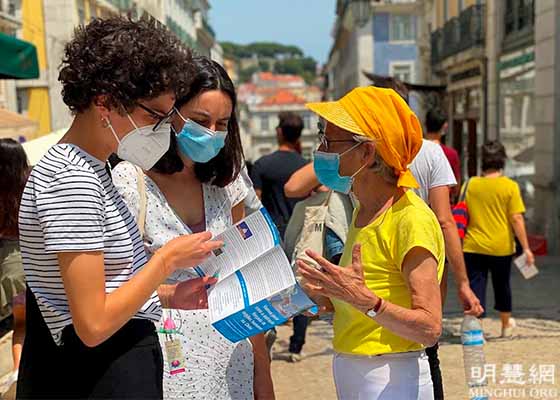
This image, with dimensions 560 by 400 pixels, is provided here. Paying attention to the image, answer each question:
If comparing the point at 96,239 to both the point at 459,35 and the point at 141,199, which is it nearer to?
the point at 141,199

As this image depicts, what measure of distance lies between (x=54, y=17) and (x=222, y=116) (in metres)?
21.2

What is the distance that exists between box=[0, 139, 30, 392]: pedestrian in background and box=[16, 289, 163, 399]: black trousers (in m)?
2.55

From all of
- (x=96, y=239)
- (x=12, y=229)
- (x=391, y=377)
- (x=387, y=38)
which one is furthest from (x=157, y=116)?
(x=387, y=38)

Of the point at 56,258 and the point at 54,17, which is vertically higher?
the point at 54,17

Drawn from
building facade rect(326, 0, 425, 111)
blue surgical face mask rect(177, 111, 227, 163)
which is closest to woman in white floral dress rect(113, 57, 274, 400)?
blue surgical face mask rect(177, 111, 227, 163)

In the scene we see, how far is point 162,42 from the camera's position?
210 centimetres

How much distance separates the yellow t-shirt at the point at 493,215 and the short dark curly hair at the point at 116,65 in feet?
17.5

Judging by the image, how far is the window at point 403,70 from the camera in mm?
46344

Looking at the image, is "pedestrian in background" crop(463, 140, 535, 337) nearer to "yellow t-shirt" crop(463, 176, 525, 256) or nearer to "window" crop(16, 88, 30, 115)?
"yellow t-shirt" crop(463, 176, 525, 256)

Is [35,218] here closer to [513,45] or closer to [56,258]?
[56,258]

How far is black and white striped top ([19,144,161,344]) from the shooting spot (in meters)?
1.89

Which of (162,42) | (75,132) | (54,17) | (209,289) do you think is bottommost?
(209,289)

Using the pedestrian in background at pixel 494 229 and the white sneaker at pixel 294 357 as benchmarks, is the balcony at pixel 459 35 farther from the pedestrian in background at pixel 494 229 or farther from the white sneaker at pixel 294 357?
the white sneaker at pixel 294 357

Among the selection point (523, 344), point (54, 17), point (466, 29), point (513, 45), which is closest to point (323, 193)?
point (523, 344)
